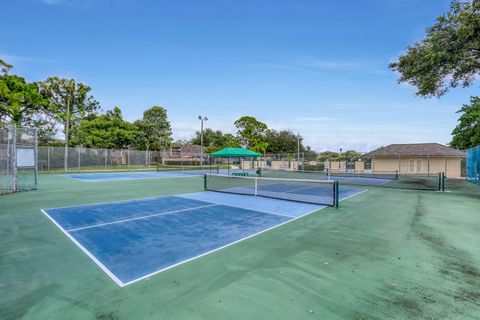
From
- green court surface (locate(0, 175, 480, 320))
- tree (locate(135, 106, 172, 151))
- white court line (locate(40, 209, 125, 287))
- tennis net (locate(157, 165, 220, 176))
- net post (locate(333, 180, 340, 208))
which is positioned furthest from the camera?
tree (locate(135, 106, 172, 151))

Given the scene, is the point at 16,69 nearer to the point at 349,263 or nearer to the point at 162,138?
the point at 162,138

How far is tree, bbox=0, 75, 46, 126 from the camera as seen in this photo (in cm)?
2683

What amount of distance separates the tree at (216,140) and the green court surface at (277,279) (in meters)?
52.9

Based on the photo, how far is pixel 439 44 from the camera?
10742 millimetres

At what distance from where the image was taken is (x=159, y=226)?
21.2 feet

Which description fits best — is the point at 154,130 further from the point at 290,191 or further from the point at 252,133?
the point at 290,191

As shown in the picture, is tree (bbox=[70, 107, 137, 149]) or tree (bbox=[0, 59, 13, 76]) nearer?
tree (bbox=[0, 59, 13, 76])

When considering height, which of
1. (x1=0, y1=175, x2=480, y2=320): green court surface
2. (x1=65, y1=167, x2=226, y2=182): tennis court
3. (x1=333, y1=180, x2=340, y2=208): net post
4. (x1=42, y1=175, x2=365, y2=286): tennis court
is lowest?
(x1=65, y1=167, x2=226, y2=182): tennis court

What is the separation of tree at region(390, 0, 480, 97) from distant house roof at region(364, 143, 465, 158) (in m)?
20.4

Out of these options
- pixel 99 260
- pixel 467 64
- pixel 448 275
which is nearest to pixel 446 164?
pixel 467 64

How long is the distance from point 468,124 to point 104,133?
5158cm

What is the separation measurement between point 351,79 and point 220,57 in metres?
11.3

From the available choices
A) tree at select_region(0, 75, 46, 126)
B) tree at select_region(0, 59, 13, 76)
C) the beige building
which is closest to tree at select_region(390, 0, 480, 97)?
the beige building

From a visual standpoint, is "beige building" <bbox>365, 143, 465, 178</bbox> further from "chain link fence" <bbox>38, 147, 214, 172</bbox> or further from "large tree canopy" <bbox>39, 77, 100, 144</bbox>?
"large tree canopy" <bbox>39, 77, 100, 144</bbox>
